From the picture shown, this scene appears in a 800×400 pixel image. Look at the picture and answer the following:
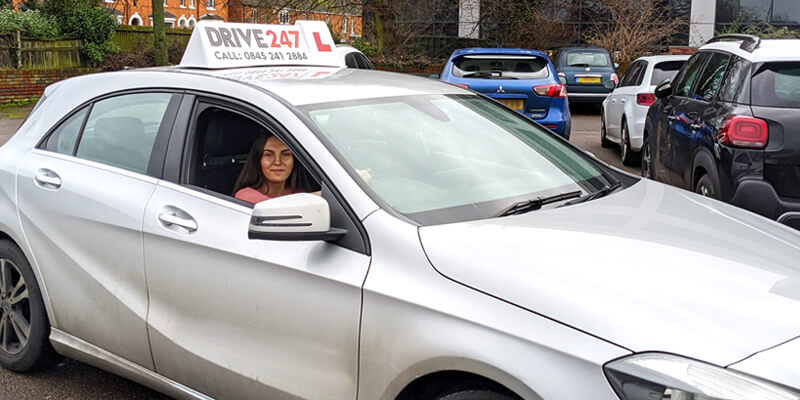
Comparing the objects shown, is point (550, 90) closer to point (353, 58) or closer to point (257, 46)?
point (353, 58)

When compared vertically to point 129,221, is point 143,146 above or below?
above

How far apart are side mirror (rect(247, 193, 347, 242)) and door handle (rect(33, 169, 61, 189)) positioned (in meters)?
1.57

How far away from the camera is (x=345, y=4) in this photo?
26.3 m

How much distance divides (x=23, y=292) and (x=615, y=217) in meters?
2.88

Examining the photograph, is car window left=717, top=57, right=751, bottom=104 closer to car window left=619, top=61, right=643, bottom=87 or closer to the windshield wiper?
the windshield wiper

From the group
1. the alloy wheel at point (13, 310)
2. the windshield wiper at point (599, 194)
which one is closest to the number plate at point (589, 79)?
the windshield wiper at point (599, 194)

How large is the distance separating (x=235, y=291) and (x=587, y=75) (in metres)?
17.2

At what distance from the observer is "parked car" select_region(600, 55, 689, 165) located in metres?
11.3

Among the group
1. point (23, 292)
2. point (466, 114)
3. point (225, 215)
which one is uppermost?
point (466, 114)

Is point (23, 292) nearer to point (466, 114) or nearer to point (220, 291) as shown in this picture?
point (220, 291)

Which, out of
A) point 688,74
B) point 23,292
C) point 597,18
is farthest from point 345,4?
point 23,292

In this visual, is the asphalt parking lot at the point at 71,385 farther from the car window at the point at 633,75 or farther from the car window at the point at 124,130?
the car window at the point at 633,75

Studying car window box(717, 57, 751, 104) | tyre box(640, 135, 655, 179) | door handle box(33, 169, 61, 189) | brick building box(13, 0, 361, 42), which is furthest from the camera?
brick building box(13, 0, 361, 42)

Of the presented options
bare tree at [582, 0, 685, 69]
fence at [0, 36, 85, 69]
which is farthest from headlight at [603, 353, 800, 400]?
fence at [0, 36, 85, 69]
